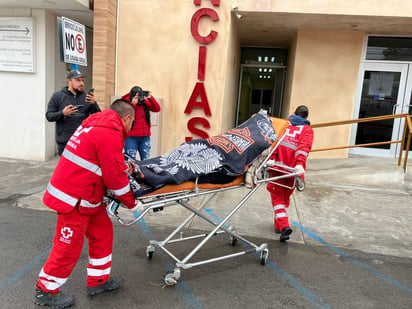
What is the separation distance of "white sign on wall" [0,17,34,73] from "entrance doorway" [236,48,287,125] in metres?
5.77

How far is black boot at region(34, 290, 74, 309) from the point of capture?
2.63 metres

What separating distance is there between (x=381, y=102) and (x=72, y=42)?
7453mm

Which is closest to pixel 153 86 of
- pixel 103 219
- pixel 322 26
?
pixel 322 26

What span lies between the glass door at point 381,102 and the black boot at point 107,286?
7669 mm

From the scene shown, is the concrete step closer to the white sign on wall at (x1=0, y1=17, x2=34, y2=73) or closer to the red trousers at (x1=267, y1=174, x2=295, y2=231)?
the red trousers at (x1=267, y1=174, x2=295, y2=231)

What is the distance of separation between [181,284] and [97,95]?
519 cm

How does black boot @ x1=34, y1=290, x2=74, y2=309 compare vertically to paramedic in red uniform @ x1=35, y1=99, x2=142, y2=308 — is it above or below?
below

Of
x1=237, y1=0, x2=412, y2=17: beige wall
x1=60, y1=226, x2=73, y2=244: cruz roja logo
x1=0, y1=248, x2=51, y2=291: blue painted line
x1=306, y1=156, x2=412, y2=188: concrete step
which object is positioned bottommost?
x1=0, y1=248, x2=51, y2=291: blue painted line

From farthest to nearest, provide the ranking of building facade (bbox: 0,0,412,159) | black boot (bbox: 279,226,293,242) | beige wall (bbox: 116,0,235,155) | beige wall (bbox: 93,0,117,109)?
beige wall (bbox: 116,0,235,155) → building facade (bbox: 0,0,412,159) → beige wall (bbox: 93,0,117,109) → black boot (bbox: 279,226,293,242)

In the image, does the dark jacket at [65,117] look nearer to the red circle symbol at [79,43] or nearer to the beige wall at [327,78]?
the red circle symbol at [79,43]

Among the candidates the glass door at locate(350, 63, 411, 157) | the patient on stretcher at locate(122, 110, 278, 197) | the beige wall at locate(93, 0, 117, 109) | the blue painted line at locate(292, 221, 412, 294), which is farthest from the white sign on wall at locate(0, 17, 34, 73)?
the glass door at locate(350, 63, 411, 157)

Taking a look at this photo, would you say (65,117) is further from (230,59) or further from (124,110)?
(230,59)

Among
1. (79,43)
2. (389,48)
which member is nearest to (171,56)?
(79,43)

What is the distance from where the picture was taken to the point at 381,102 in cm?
877
